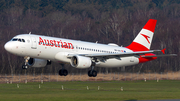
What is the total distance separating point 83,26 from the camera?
14288 centimetres

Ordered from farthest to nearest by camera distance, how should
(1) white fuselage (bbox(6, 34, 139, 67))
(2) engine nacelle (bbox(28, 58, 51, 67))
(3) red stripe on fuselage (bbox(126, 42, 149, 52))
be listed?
(3) red stripe on fuselage (bbox(126, 42, 149, 52)) → (2) engine nacelle (bbox(28, 58, 51, 67)) → (1) white fuselage (bbox(6, 34, 139, 67))

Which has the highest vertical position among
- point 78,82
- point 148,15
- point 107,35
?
point 148,15

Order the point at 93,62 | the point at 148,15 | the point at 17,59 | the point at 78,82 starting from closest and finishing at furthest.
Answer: the point at 93,62 < the point at 78,82 < the point at 17,59 < the point at 148,15

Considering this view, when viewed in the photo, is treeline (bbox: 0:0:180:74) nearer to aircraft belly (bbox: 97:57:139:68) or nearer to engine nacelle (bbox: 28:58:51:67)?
aircraft belly (bbox: 97:57:139:68)

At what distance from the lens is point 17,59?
314 feet

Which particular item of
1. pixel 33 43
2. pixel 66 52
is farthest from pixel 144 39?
pixel 33 43

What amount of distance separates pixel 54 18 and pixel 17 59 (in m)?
72.0

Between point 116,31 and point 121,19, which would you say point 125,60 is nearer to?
point 116,31

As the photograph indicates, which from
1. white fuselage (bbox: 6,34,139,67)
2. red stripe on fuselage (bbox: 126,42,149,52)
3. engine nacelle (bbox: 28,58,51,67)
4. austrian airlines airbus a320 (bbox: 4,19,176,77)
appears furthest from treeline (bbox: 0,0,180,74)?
engine nacelle (bbox: 28,58,51,67)

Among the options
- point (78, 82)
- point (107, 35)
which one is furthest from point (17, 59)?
point (107, 35)

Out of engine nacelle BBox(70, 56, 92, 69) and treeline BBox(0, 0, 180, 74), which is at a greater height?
treeline BBox(0, 0, 180, 74)

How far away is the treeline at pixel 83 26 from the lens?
9562cm

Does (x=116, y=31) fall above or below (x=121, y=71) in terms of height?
above

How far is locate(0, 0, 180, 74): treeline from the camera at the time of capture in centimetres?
9562
